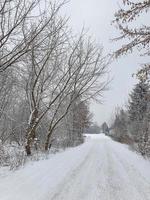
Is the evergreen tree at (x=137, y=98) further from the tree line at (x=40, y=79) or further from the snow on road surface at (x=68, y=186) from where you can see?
the snow on road surface at (x=68, y=186)

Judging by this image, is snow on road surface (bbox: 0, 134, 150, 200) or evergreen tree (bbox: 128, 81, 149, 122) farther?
evergreen tree (bbox: 128, 81, 149, 122)

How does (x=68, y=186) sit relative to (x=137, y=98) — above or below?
below

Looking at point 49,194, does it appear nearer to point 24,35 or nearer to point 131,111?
point 24,35

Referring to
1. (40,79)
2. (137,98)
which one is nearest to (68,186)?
(40,79)

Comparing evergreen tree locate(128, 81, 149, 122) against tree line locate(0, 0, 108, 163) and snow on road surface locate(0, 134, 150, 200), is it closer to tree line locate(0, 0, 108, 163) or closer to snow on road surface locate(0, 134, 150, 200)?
tree line locate(0, 0, 108, 163)

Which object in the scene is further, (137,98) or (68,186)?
(137,98)

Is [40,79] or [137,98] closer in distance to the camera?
[40,79]

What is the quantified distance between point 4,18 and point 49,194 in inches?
247

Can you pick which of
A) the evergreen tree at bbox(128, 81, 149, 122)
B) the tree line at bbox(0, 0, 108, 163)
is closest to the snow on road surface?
the tree line at bbox(0, 0, 108, 163)

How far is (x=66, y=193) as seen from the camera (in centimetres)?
807

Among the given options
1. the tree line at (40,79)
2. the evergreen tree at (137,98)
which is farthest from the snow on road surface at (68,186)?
the evergreen tree at (137,98)

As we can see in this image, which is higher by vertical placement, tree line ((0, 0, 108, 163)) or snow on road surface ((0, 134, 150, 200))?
tree line ((0, 0, 108, 163))

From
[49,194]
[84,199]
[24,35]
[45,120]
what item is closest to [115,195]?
[84,199]

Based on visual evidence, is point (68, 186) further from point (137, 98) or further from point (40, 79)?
point (137, 98)
